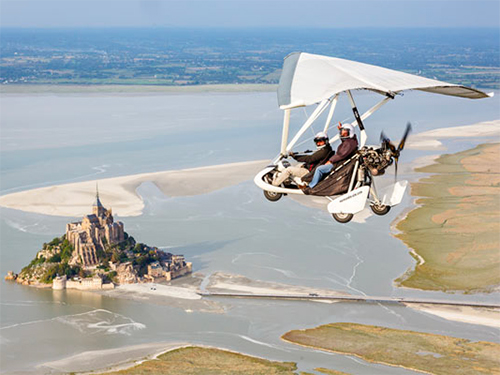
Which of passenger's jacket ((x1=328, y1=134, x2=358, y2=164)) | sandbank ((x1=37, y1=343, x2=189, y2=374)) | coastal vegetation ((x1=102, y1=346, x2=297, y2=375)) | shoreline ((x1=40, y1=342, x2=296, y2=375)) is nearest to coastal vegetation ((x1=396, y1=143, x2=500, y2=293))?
coastal vegetation ((x1=102, y1=346, x2=297, y2=375))

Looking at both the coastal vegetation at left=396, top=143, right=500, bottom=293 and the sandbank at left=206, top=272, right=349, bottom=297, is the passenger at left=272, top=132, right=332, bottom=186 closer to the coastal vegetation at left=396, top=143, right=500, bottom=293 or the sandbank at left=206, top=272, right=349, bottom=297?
the sandbank at left=206, top=272, right=349, bottom=297

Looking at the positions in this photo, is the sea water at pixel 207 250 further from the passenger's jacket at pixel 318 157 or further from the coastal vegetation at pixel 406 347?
the passenger's jacket at pixel 318 157

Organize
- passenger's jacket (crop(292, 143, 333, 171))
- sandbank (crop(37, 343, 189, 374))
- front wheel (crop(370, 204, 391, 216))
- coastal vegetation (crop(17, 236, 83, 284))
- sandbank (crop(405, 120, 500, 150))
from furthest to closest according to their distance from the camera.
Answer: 1. sandbank (crop(405, 120, 500, 150))
2. coastal vegetation (crop(17, 236, 83, 284))
3. sandbank (crop(37, 343, 189, 374))
4. passenger's jacket (crop(292, 143, 333, 171))
5. front wheel (crop(370, 204, 391, 216))

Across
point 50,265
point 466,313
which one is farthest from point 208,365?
point 50,265

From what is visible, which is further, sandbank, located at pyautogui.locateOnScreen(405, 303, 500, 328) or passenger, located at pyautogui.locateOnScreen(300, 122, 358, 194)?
sandbank, located at pyautogui.locateOnScreen(405, 303, 500, 328)

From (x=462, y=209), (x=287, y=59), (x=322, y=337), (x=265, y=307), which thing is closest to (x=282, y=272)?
(x=265, y=307)

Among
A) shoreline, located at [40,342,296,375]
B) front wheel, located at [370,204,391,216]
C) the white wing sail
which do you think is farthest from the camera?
shoreline, located at [40,342,296,375]

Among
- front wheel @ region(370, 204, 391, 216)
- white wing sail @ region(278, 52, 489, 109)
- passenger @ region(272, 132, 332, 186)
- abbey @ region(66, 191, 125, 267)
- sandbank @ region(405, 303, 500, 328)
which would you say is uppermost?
white wing sail @ region(278, 52, 489, 109)

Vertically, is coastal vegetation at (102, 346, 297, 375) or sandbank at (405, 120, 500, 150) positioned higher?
sandbank at (405, 120, 500, 150)
